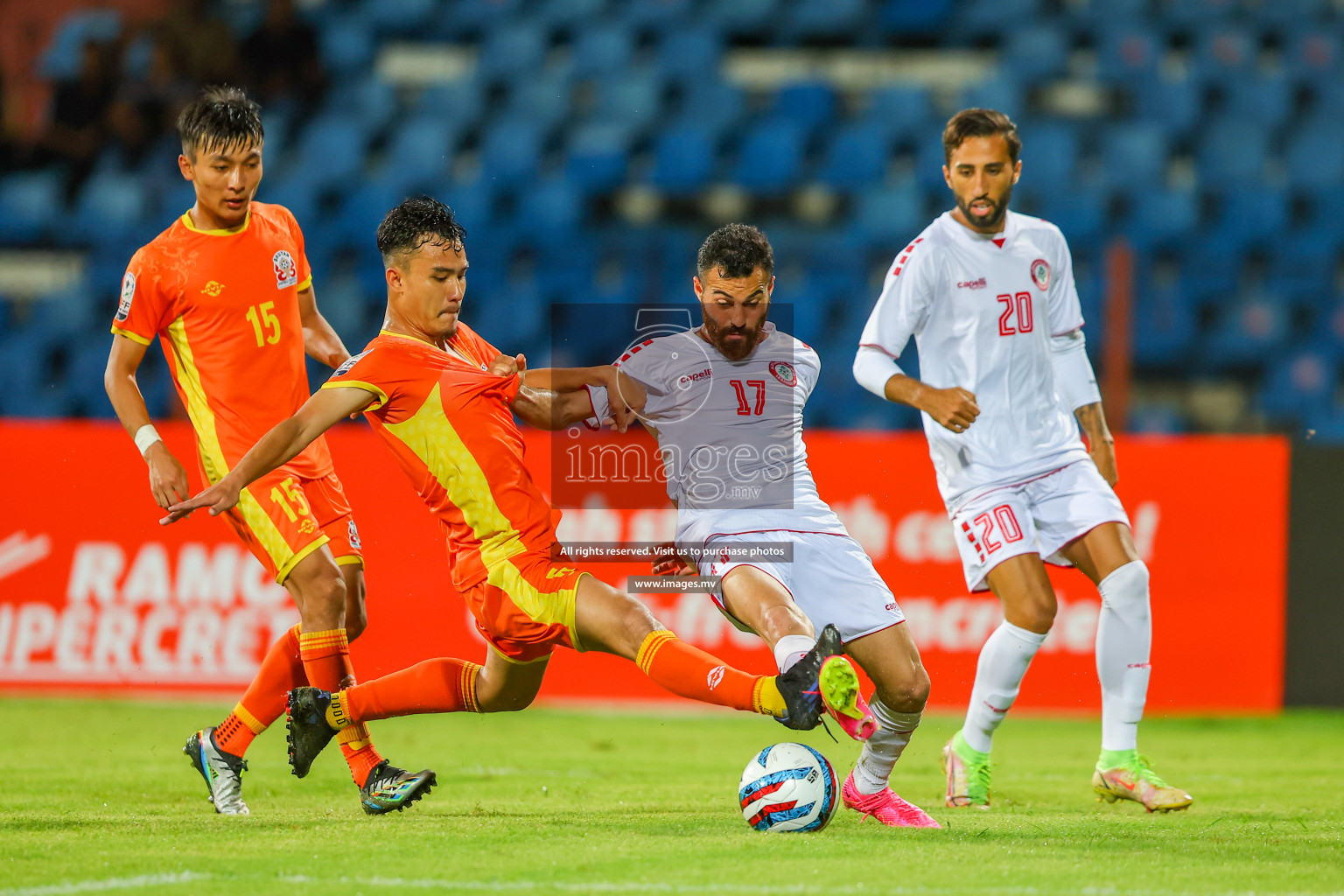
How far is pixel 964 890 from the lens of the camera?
10.5 ft

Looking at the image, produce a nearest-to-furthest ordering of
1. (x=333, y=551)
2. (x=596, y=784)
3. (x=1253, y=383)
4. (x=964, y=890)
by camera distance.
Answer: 1. (x=964, y=890)
2. (x=333, y=551)
3. (x=596, y=784)
4. (x=1253, y=383)

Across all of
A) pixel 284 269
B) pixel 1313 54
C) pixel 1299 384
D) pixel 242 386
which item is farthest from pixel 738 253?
pixel 1313 54

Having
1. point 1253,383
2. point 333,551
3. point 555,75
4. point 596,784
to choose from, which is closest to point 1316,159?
point 1253,383

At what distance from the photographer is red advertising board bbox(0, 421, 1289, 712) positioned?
7656 millimetres

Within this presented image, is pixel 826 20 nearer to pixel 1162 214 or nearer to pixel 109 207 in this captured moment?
pixel 1162 214

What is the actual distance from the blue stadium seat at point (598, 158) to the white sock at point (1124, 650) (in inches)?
304

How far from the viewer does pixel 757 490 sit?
4.48m

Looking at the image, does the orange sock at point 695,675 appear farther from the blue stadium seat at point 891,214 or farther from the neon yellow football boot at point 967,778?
the blue stadium seat at point 891,214

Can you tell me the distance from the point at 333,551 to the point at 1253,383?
28.4ft

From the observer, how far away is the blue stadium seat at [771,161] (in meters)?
11.8

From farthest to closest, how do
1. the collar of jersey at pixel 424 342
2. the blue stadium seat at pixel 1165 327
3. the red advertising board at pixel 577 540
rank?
the blue stadium seat at pixel 1165 327
the red advertising board at pixel 577 540
the collar of jersey at pixel 424 342

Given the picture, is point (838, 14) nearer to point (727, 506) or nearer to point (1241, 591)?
point (1241, 591)

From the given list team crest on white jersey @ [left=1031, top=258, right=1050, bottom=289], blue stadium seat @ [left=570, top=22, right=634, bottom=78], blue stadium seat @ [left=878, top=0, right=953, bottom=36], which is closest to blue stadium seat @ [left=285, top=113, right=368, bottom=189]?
blue stadium seat @ [left=570, top=22, right=634, bottom=78]

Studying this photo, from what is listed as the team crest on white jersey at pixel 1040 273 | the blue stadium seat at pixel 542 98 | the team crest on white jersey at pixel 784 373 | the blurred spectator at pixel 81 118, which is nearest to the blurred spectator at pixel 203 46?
the blurred spectator at pixel 81 118
